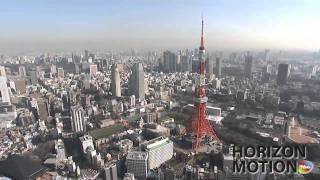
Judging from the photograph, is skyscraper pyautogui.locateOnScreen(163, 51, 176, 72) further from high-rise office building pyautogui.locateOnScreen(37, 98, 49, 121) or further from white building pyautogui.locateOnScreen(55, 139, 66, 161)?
white building pyautogui.locateOnScreen(55, 139, 66, 161)

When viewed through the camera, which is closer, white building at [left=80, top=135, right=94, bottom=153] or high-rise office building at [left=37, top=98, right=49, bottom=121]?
white building at [left=80, top=135, right=94, bottom=153]

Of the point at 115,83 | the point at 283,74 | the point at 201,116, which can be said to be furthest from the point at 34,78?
the point at 283,74

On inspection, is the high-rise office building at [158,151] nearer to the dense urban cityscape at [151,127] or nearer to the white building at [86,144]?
the dense urban cityscape at [151,127]

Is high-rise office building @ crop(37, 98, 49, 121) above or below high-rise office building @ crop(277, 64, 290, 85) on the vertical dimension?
below

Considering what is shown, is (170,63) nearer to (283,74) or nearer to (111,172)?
(283,74)

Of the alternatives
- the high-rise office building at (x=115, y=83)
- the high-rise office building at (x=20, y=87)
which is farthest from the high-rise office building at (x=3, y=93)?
the high-rise office building at (x=115, y=83)

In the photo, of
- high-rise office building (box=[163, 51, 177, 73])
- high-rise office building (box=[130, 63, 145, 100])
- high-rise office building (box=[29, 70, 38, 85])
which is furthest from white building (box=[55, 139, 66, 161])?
high-rise office building (box=[163, 51, 177, 73])
